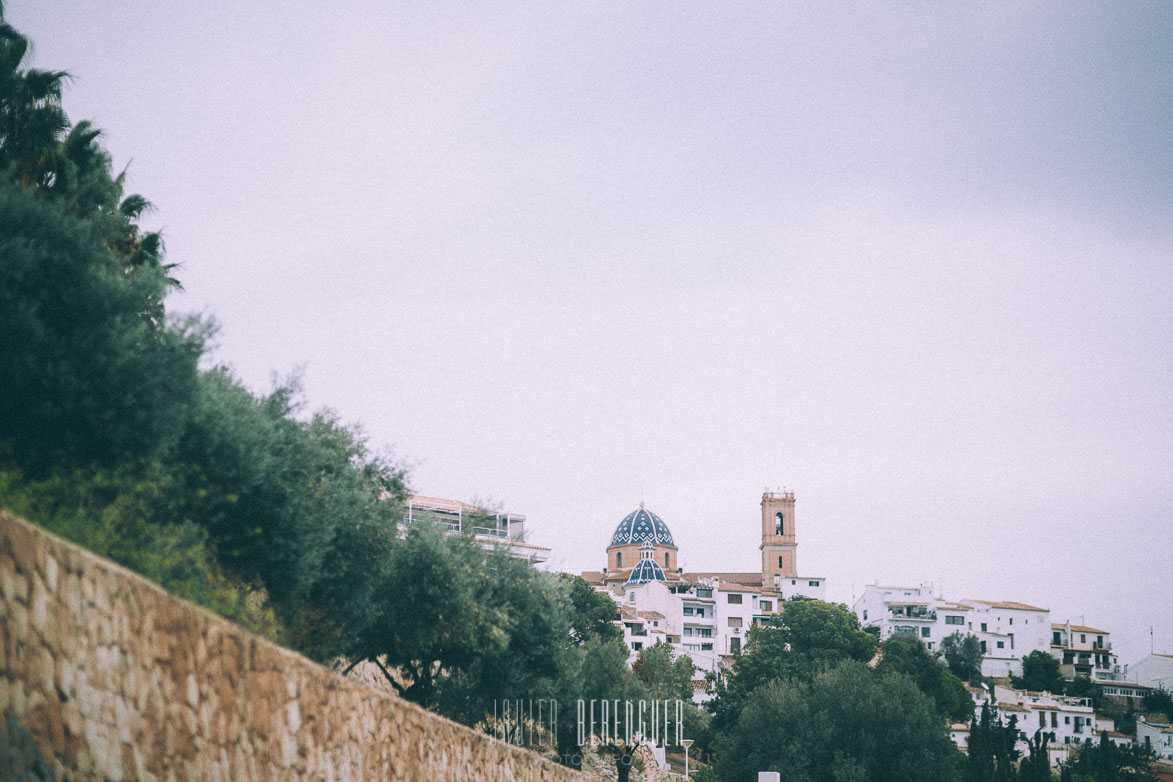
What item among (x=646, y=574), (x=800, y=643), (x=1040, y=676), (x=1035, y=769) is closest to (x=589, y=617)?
(x=800, y=643)

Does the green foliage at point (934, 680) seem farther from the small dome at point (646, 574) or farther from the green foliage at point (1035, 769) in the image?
the small dome at point (646, 574)

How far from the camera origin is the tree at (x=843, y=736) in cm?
4878

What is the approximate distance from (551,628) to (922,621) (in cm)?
11892

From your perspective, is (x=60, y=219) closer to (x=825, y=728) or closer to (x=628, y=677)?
(x=628, y=677)

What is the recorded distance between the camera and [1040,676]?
4990 inches

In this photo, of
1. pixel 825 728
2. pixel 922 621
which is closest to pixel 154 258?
pixel 825 728

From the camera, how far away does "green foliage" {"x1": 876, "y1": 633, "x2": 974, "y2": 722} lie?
95.8m

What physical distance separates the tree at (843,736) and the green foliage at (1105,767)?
2133 centimetres

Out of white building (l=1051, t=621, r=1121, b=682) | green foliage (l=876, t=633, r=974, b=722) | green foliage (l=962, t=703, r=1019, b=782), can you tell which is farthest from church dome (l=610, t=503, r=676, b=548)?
green foliage (l=962, t=703, r=1019, b=782)

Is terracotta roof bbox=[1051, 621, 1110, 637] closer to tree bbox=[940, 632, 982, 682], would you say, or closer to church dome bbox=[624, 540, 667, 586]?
tree bbox=[940, 632, 982, 682]

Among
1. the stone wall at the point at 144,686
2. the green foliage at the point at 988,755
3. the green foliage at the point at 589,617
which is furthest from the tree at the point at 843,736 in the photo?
the stone wall at the point at 144,686

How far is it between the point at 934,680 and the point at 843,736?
50931 millimetres

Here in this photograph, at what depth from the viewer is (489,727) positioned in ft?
108

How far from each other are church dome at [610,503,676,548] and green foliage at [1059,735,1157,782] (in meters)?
91.8
